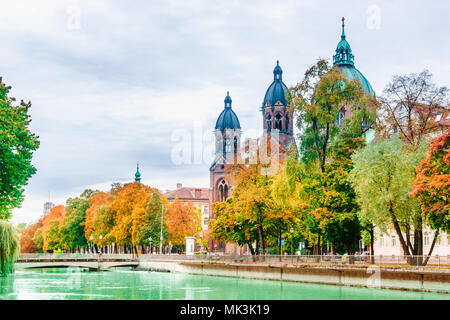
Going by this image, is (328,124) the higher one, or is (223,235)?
(328,124)

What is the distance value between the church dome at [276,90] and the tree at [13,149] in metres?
84.9

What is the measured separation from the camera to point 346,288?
127 ft

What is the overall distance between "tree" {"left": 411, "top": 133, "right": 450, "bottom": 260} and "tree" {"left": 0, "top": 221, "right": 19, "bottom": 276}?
31814mm

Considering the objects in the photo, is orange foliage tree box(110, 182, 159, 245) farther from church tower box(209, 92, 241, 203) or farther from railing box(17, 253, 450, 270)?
church tower box(209, 92, 241, 203)

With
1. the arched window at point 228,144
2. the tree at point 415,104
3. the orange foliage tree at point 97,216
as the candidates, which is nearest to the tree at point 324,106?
the tree at point 415,104

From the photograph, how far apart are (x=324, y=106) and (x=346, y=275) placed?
45.2ft

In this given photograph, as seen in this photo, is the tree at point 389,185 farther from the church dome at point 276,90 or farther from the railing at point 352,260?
the church dome at point 276,90

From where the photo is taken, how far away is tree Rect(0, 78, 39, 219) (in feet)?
110

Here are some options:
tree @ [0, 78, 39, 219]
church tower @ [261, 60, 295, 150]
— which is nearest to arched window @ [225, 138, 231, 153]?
church tower @ [261, 60, 295, 150]
